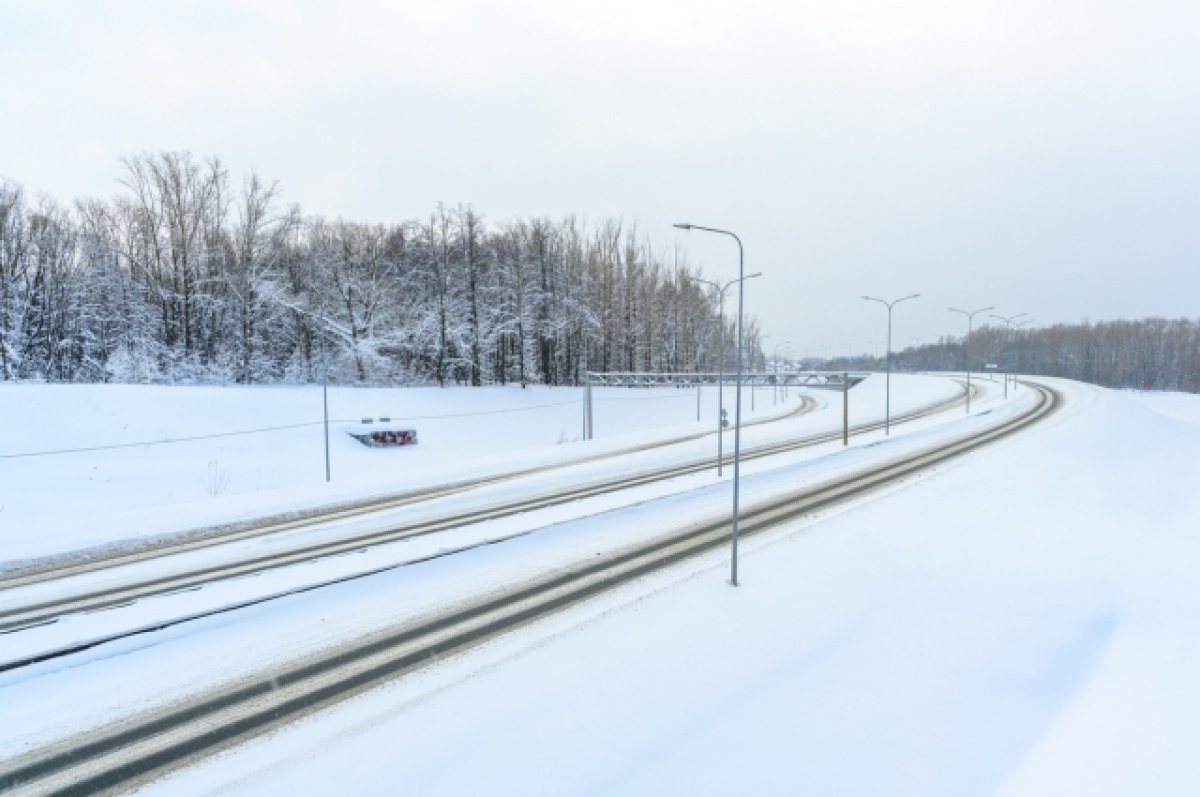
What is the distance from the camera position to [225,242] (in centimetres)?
4769

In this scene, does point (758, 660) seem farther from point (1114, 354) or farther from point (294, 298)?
point (1114, 354)

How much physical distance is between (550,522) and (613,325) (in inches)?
2135

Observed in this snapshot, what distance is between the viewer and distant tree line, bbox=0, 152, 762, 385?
137 ft

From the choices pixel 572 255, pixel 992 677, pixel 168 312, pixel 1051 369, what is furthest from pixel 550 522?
pixel 1051 369

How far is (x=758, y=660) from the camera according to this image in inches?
395

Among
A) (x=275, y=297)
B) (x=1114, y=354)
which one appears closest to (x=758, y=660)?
(x=275, y=297)

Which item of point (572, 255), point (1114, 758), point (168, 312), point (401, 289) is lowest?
point (1114, 758)

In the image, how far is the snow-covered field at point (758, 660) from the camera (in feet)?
23.8

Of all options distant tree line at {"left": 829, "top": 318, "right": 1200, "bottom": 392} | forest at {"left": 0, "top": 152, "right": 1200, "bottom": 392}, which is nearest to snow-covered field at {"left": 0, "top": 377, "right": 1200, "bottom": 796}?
forest at {"left": 0, "top": 152, "right": 1200, "bottom": 392}

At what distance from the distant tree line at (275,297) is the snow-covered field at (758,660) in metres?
21.6

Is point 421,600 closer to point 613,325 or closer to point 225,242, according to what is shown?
point 225,242

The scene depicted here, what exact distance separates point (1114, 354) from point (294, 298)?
150 m

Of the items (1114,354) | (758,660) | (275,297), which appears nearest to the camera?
(758,660)

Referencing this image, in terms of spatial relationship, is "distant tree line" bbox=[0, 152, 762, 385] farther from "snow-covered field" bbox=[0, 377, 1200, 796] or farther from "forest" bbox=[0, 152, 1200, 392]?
"snow-covered field" bbox=[0, 377, 1200, 796]
